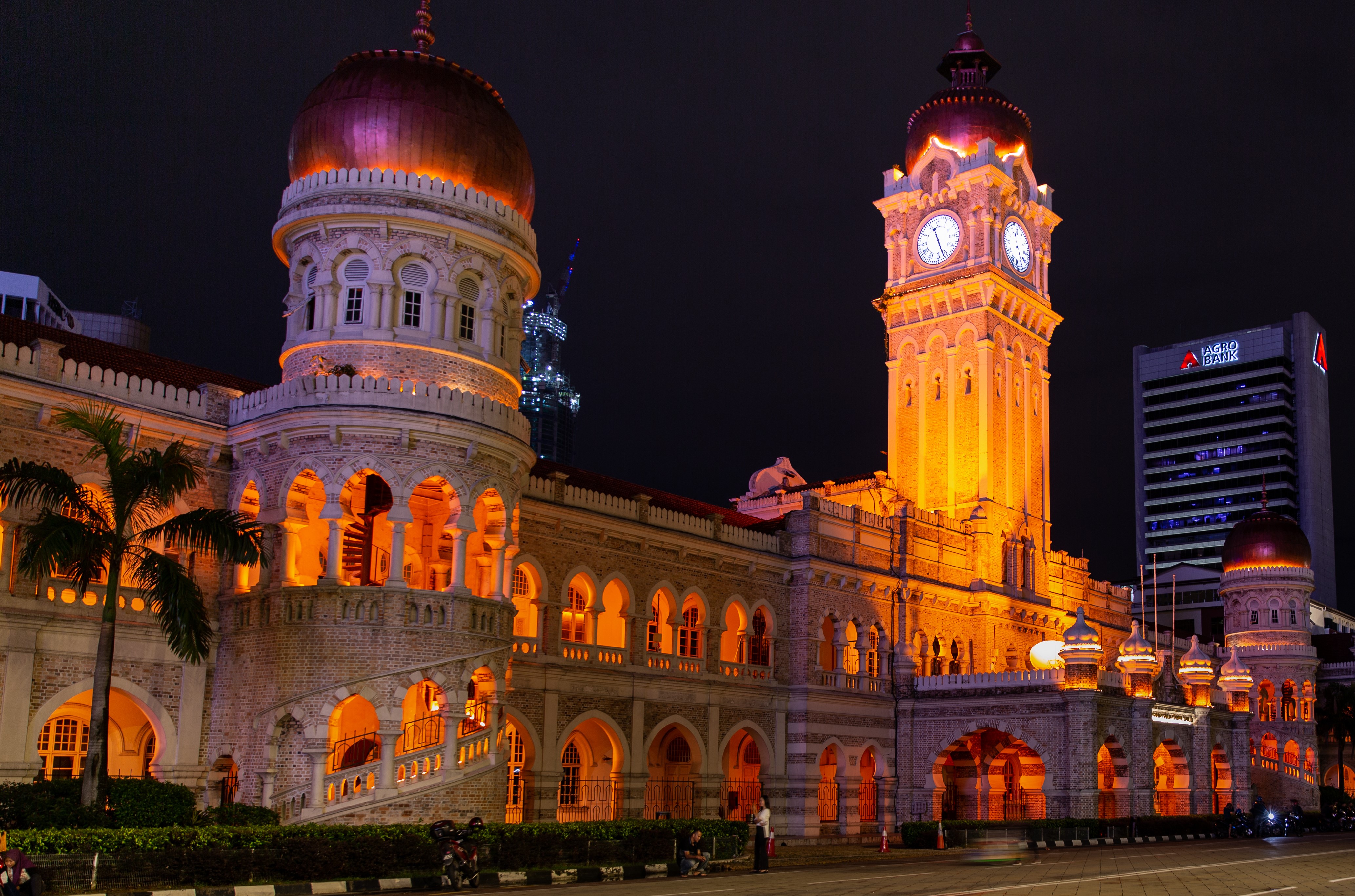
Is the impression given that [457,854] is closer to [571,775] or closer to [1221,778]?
[571,775]

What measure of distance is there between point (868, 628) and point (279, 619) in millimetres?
25101

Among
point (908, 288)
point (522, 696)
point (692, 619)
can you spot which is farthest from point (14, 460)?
point (908, 288)

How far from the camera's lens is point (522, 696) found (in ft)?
115

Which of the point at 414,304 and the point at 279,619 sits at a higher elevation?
the point at 414,304

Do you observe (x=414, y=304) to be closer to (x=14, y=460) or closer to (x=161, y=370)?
(x=161, y=370)

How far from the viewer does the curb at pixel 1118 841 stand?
3856 cm

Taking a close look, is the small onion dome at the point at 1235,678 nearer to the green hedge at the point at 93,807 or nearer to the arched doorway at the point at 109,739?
the arched doorway at the point at 109,739

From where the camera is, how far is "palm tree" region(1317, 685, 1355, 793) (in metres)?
68.8

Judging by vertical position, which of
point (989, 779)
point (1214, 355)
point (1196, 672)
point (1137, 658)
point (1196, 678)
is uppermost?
point (1214, 355)

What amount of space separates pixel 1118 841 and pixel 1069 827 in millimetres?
2387

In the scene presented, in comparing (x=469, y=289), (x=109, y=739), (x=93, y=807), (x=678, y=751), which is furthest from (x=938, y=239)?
(x=93, y=807)

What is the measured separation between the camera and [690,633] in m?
42.0

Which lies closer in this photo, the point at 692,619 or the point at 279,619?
the point at 279,619

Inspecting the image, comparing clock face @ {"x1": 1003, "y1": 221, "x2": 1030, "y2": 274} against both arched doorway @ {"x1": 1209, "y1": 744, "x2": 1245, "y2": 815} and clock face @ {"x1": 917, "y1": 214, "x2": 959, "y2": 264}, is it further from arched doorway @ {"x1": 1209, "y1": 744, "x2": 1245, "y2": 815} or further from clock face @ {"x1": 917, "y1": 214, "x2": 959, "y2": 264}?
arched doorway @ {"x1": 1209, "y1": 744, "x2": 1245, "y2": 815}
